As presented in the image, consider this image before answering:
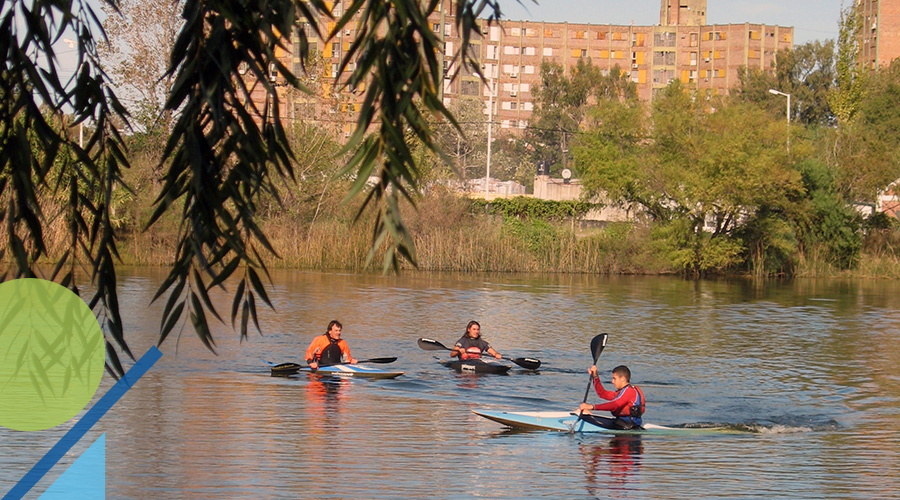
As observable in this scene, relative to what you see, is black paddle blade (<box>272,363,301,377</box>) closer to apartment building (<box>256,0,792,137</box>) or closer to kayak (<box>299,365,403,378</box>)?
kayak (<box>299,365,403,378</box>)

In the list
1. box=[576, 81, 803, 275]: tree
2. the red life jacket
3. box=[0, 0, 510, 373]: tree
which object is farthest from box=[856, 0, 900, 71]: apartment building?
box=[0, 0, 510, 373]: tree

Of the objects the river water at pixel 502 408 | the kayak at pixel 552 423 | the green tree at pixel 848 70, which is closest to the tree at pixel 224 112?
the river water at pixel 502 408

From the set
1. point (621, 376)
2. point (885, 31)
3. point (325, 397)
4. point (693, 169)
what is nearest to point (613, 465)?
point (621, 376)

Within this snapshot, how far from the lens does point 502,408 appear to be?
16.3 meters

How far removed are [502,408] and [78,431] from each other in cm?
620

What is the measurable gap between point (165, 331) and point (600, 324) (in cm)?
2483

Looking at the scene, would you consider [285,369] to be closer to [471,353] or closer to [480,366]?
[471,353]

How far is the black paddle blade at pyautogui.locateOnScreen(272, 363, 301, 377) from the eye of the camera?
18.4 m

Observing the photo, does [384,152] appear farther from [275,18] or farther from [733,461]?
[733,461]

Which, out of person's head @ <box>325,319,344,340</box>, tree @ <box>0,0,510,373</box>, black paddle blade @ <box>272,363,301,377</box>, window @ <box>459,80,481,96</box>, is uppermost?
window @ <box>459,80,481,96</box>

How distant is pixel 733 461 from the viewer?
13.0 metres

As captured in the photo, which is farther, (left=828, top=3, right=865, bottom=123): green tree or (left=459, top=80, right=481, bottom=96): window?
(left=459, top=80, right=481, bottom=96): window

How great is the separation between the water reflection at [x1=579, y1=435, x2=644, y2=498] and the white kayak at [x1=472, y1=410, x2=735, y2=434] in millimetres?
200

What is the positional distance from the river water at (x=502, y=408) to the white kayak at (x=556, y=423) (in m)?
0.13
